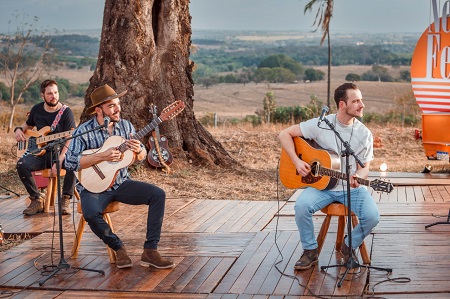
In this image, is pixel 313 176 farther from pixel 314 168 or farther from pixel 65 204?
pixel 65 204

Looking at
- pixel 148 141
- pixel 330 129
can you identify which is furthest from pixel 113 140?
pixel 148 141

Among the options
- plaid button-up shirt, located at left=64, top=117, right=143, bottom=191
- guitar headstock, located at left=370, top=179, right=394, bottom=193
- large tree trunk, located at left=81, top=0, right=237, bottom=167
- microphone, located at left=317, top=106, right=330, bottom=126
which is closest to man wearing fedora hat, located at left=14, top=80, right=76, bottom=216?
plaid button-up shirt, located at left=64, top=117, right=143, bottom=191

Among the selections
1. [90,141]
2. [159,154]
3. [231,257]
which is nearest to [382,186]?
[231,257]

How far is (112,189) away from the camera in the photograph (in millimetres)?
6496

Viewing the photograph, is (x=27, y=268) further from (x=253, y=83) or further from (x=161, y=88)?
(x=253, y=83)

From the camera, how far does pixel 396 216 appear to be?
314 inches

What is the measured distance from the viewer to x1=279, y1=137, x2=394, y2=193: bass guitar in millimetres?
6125

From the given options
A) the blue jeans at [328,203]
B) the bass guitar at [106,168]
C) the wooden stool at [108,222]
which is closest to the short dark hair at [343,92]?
the blue jeans at [328,203]

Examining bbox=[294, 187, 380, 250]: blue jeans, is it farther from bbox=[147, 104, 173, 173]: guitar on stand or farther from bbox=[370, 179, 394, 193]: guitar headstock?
bbox=[147, 104, 173, 173]: guitar on stand

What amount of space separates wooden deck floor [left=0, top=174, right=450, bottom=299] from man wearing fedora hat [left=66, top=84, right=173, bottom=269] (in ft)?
0.56

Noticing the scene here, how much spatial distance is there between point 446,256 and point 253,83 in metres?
67.3

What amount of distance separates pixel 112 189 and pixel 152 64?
16.3 ft

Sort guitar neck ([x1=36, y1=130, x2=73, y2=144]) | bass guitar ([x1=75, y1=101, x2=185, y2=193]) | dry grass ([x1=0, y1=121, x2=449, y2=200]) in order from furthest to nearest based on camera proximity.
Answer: dry grass ([x1=0, y1=121, x2=449, y2=200])
guitar neck ([x1=36, y1=130, x2=73, y2=144])
bass guitar ([x1=75, y1=101, x2=185, y2=193])

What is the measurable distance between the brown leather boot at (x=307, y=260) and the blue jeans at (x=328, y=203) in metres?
0.04
